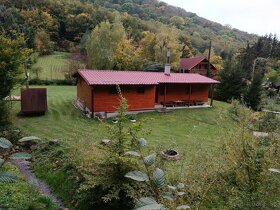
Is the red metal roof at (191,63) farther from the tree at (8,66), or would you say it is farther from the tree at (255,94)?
the tree at (8,66)

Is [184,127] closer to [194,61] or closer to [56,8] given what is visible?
[194,61]

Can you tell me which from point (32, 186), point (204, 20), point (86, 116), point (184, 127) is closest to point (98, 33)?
point (86, 116)

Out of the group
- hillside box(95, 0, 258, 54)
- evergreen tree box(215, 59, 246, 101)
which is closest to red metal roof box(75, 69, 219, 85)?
evergreen tree box(215, 59, 246, 101)

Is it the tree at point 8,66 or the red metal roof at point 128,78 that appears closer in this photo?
the tree at point 8,66

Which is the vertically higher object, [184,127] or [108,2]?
[108,2]

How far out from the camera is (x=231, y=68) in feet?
98.8

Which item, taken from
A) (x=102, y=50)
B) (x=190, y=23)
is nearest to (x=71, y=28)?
(x=102, y=50)

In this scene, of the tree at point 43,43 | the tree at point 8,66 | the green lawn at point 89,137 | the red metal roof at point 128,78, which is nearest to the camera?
the green lawn at point 89,137

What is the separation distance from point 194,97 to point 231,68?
8.40 meters

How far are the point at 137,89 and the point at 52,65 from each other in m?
29.2

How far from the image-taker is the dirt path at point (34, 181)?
8547 millimetres

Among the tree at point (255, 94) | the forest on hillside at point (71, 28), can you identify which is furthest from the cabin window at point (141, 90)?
the forest on hillside at point (71, 28)

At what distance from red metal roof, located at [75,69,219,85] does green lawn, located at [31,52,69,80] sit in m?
18.5

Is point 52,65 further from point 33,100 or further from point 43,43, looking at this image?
point 33,100
